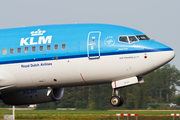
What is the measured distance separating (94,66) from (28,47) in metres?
4.52

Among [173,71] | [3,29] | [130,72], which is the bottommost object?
[130,72]

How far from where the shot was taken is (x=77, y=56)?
20688 millimetres

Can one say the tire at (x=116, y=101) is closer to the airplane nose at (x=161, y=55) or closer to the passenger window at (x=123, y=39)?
the airplane nose at (x=161, y=55)

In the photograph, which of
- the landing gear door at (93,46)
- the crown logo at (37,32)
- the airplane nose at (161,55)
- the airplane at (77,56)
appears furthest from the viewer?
the crown logo at (37,32)

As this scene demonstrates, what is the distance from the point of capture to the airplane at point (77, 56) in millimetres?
19906

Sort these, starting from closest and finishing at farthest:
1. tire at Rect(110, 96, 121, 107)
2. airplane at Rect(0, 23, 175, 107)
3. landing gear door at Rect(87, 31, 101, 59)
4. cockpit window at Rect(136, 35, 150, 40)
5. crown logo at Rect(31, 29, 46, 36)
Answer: airplane at Rect(0, 23, 175, 107)
tire at Rect(110, 96, 121, 107)
landing gear door at Rect(87, 31, 101, 59)
cockpit window at Rect(136, 35, 150, 40)
crown logo at Rect(31, 29, 46, 36)

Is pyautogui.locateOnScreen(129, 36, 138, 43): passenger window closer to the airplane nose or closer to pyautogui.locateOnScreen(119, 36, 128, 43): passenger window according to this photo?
pyautogui.locateOnScreen(119, 36, 128, 43): passenger window

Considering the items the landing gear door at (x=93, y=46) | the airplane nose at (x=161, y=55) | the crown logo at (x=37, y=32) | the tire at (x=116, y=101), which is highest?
the crown logo at (x=37, y=32)

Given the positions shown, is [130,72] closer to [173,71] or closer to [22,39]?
[22,39]

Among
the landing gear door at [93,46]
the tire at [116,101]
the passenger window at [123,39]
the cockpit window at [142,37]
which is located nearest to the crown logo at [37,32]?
the landing gear door at [93,46]

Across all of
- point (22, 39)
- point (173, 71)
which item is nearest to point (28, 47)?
point (22, 39)

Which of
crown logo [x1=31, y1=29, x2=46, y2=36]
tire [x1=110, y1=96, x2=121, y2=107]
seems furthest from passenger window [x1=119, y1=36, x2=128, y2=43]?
crown logo [x1=31, y1=29, x2=46, y2=36]

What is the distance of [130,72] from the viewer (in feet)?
65.9

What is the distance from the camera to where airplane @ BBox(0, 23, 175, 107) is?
65.3ft
